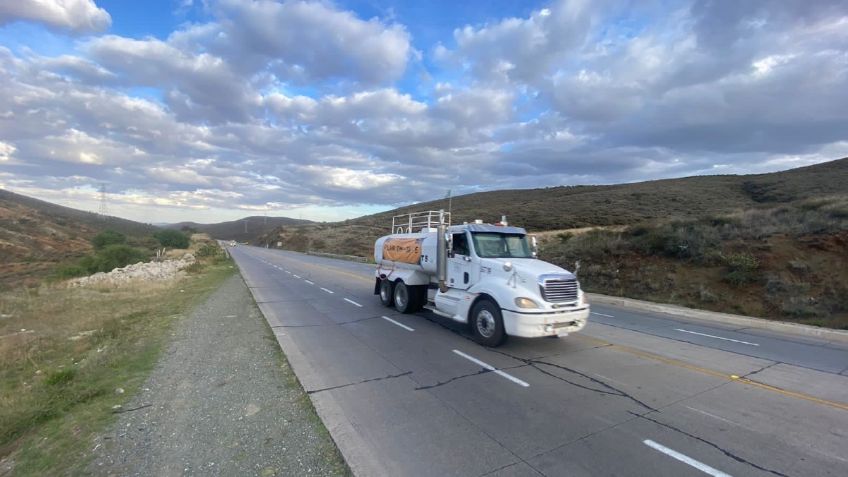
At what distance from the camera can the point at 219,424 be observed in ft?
15.9

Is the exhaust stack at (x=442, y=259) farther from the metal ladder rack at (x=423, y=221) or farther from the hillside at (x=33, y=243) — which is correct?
the hillside at (x=33, y=243)

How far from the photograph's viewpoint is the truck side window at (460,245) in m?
9.61

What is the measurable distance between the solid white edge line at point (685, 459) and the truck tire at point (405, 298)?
7.83 meters

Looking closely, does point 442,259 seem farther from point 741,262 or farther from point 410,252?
point 741,262

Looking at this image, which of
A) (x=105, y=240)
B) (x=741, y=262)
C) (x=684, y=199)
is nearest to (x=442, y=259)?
(x=741, y=262)

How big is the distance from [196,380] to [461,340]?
5076mm

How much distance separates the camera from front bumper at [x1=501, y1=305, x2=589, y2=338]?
7570 millimetres

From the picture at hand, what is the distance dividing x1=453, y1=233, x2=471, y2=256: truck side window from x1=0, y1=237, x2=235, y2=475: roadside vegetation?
21.5ft

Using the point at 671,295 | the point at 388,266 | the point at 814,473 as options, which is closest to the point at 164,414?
the point at 814,473

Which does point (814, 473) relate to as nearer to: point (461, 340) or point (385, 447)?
point (385, 447)

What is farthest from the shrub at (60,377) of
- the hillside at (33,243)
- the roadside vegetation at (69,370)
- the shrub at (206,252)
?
the hillside at (33,243)

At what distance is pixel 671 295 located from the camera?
1627 centimetres

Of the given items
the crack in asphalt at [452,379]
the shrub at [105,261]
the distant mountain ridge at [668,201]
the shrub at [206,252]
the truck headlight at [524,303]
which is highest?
the distant mountain ridge at [668,201]

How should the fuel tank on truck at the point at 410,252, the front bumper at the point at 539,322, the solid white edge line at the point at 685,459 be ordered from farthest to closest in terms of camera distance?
the fuel tank on truck at the point at 410,252, the front bumper at the point at 539,322, the solid white edge line at the point at 685,459
